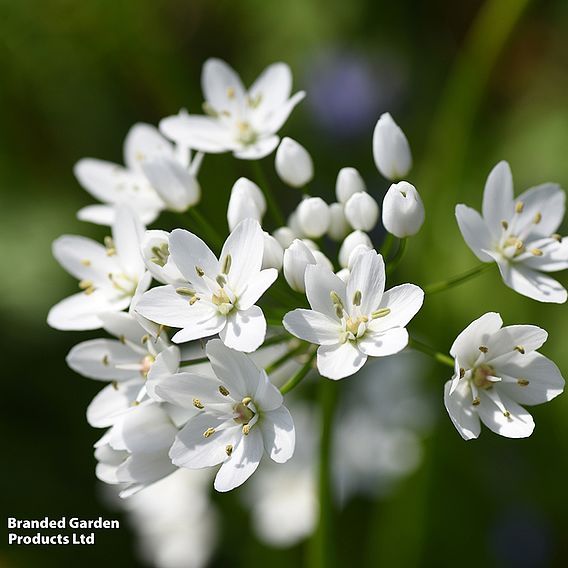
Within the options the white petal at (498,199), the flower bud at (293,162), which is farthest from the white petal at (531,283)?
the flower bud at (293,162)

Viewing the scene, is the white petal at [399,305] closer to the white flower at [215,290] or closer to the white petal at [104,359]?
the white flower at [215,290]

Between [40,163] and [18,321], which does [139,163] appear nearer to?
[18,321]

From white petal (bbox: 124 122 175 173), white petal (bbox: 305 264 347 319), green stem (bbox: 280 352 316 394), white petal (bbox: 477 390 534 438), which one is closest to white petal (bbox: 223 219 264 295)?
white petal (bbox: 305 264 347 319)

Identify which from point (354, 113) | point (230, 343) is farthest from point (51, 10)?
point (230, 343)

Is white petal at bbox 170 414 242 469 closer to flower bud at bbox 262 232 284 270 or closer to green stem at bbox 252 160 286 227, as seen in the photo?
flower bud at bbox 262 232 284 270

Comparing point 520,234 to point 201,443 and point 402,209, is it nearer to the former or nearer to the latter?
point 402,209

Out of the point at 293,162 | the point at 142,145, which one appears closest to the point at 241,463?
the point at 293,162
